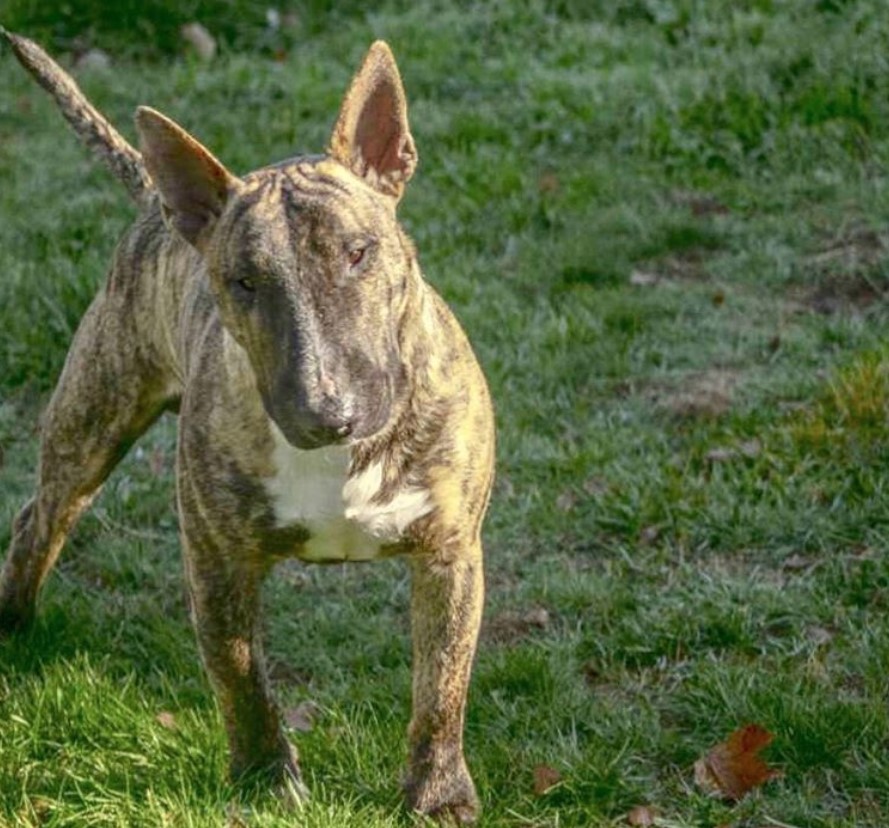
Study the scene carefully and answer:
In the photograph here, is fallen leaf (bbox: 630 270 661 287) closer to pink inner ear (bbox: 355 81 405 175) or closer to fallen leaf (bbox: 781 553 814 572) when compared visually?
fallen leaf (bbox: 781 553 814 572)

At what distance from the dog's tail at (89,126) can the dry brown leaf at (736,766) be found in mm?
2227

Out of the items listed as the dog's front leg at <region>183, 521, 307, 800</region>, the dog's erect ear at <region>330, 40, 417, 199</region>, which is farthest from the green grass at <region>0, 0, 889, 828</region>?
the dog's erect ear at <region>330, 40, 417, 199</region>

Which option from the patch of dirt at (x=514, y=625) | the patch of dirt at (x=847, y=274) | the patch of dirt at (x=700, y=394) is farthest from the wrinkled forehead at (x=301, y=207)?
the patch of dirt at (x=847, y=274)

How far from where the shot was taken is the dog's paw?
4688 millimetres

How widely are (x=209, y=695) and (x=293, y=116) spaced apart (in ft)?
16.4

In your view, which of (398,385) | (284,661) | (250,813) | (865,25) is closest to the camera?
(398,385)

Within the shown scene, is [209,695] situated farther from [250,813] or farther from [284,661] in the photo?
[250,813]

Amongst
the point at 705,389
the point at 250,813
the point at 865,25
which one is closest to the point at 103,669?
the point at 250,813

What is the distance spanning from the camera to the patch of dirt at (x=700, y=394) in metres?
6.88

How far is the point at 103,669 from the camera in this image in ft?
18.1

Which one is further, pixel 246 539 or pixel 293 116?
pixel 293 116

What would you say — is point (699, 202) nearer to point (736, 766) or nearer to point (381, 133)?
point (736, 766)

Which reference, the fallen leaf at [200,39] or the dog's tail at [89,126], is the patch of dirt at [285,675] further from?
the fallen leaf at [200,39]

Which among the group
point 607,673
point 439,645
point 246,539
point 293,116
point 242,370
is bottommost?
point 293,116
